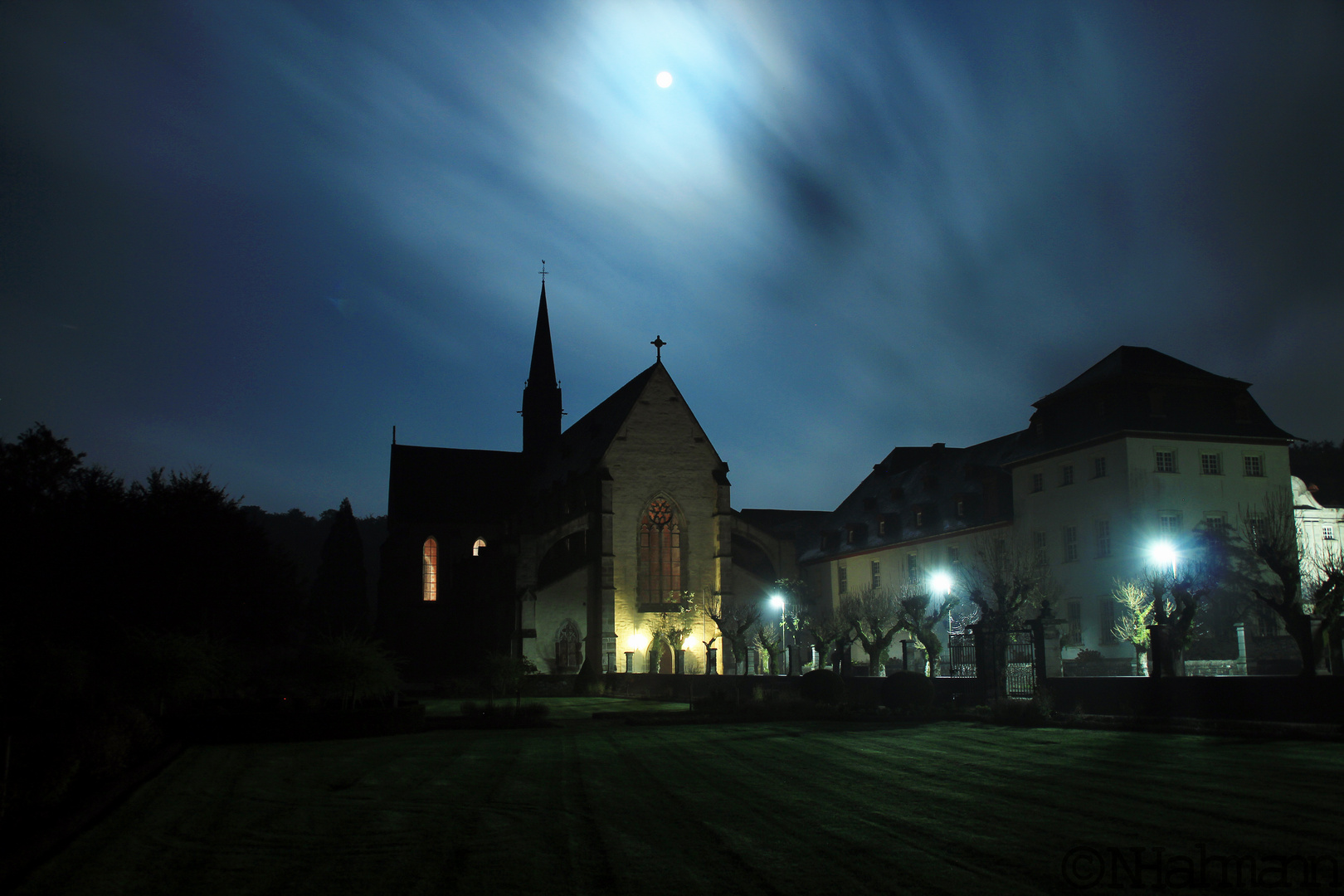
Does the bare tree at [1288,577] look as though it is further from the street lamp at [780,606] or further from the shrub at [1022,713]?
the street lamp at [780,606]

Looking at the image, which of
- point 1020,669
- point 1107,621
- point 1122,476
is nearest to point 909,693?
point 1020,669

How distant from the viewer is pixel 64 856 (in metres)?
9.45

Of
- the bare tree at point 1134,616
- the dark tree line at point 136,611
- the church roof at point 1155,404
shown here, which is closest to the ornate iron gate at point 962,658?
the bare tree at point 1134,616

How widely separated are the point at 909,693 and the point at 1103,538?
65.0 feet

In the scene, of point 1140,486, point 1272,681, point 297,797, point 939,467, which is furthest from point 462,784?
point 939,467

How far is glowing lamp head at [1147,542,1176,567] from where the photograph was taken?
3856 cm

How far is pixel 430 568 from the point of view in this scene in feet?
237

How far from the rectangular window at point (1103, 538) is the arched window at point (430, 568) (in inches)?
1806

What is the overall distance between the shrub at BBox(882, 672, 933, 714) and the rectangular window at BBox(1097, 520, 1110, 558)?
18.5 m

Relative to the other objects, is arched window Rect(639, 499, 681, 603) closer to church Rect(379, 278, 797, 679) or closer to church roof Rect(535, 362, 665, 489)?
church Rect(379, 278, 797, 679)

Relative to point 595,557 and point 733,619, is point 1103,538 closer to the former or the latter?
point 733,619

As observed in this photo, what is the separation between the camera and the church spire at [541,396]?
7994 centimetres

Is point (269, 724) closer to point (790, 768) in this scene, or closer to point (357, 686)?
point (357, 686)

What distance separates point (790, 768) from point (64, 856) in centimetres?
1019
